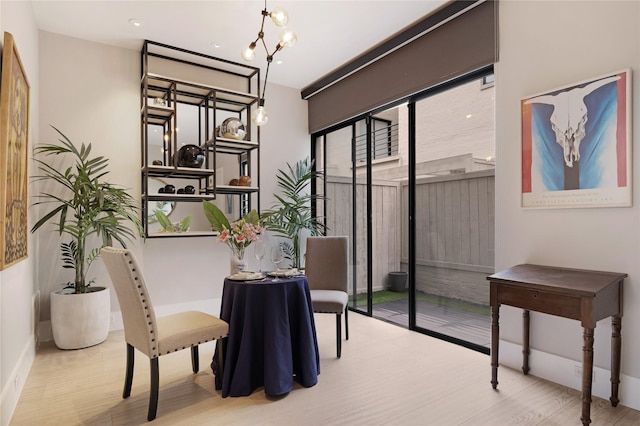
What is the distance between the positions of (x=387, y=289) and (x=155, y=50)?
146 inches

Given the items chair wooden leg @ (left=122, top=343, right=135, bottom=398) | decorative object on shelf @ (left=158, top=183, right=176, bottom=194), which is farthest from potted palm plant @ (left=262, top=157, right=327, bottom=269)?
chair wooden leg @ (left=122, top=343, right=135, bottom=398)

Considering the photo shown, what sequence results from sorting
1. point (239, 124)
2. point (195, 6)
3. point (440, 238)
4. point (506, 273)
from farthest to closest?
point (239, 124) → point (440, 238) → point (195, 6) → point (506, 273)

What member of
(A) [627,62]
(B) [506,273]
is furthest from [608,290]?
(A) [627,62]

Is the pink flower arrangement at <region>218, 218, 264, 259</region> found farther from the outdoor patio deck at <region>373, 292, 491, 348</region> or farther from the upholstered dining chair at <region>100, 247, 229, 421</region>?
the outdoor patio deck at <region>373, 292, 491, 348</region>

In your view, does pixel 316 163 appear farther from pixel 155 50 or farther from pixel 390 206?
pixel 155 50

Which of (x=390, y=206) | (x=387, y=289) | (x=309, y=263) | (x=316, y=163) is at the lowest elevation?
(x=387, y=289)

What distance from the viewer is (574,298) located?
201 cm

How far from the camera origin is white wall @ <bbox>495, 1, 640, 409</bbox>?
2.21m

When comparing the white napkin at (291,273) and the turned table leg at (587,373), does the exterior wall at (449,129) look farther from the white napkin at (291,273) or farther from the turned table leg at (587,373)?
the white napkin at (291,273)

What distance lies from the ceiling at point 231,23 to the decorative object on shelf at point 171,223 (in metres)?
1.83

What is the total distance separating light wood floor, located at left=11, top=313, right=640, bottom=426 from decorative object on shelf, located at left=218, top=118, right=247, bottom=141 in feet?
7.86

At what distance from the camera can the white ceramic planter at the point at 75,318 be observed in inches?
124

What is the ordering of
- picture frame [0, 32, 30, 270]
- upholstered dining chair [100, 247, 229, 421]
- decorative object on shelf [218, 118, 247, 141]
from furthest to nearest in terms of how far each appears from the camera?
decorative object on shelf [218, 118, 247, 141]
upholstered dining chair [100, 247, 229, 421]
picture frame [0, 32, 30, 270]

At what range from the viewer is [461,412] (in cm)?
213
